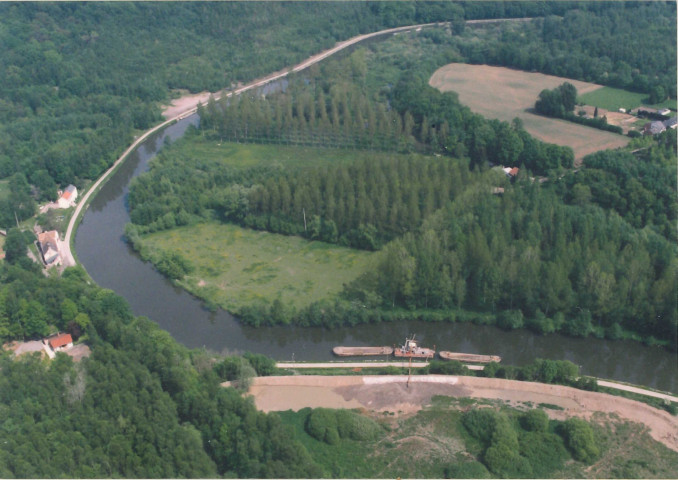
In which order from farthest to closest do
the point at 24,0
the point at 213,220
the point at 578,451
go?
the point at 24,0
the point at 213,220
the point at 578,451

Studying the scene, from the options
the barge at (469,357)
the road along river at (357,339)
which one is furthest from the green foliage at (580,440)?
the barge at (469,357)

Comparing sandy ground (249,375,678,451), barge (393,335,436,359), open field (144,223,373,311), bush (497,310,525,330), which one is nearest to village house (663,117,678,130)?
bush (497,310,525,330)

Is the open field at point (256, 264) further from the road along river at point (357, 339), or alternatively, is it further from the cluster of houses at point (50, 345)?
the cluster of houses at point (50, 345)

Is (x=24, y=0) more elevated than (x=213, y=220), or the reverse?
(x=24, y=0)

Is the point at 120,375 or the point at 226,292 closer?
the point at 120,375

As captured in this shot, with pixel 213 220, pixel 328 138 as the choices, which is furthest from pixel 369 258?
pixel 328 138

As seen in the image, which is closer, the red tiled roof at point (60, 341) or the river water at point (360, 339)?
the river water at point (360, 339)

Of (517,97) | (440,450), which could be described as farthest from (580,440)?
(517,97)

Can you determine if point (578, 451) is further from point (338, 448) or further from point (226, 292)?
point (226, 292)
